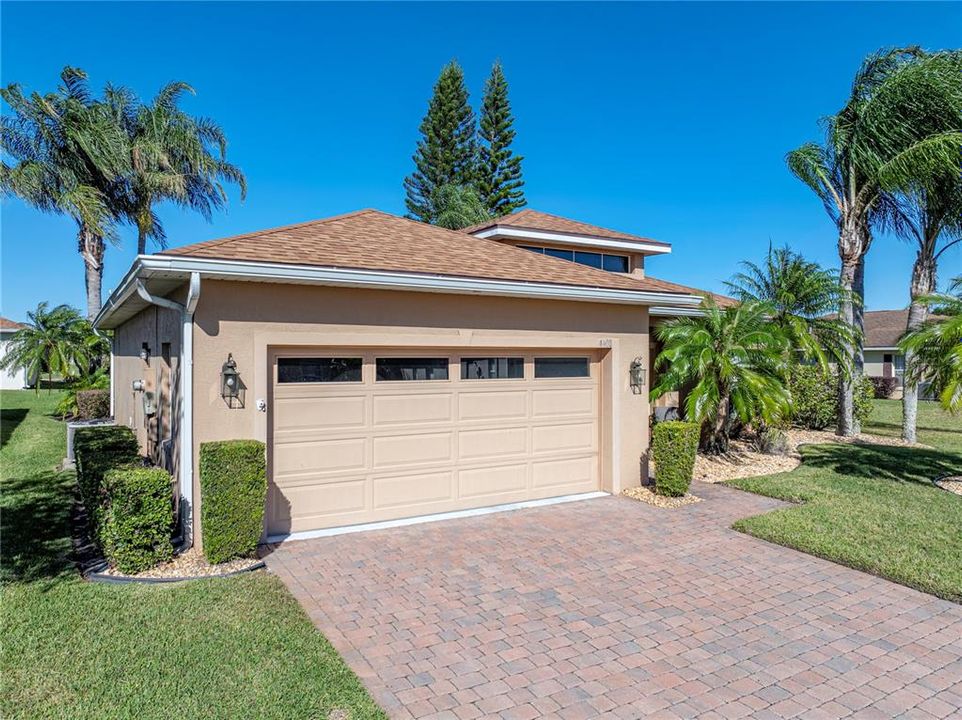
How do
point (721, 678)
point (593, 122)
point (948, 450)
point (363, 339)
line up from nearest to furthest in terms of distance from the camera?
1. point (721, 678)
2. point (363, 339)
3. point (948, 450)
4. point (593, 122)

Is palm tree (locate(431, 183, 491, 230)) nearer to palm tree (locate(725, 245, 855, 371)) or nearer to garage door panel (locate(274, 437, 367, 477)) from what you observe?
palm tree (locate(725, 245, 855, 371))

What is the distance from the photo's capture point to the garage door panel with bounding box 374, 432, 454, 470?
25.6 ft

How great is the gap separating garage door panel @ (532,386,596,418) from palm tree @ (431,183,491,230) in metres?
19.8

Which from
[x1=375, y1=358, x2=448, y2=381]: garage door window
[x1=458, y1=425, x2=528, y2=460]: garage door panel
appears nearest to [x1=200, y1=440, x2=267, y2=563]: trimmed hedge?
[x1=375, y1=358, x2=448, y2=381]: garage door window

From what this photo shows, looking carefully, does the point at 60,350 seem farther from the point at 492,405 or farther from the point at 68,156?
the point at 492,405

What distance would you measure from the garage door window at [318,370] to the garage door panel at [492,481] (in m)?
2.10

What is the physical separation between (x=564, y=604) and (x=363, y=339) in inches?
153

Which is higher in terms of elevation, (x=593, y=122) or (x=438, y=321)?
(x=593, y=122)

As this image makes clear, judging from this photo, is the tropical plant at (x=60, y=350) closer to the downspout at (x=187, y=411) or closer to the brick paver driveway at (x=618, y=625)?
the downspout at (x=187, y=411)

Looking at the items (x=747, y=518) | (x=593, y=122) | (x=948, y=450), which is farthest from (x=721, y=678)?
(x=593, y=122)

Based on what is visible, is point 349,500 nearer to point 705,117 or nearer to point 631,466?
point 631,466

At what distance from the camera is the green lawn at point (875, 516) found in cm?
632

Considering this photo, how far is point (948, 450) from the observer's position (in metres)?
14.2

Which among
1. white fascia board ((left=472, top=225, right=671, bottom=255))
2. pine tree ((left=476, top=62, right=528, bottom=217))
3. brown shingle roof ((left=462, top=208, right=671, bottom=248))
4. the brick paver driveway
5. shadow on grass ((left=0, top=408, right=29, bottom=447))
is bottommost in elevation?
the brick paver driveway
